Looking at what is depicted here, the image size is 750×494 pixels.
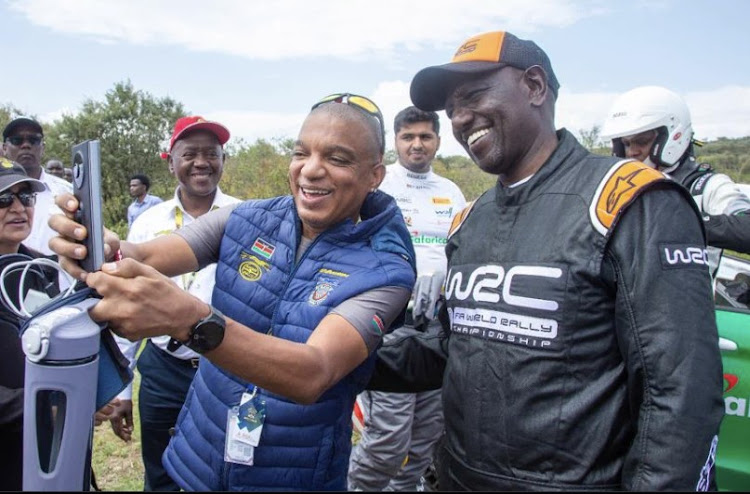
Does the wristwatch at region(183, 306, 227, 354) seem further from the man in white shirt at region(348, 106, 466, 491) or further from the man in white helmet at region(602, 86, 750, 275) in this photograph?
the man in white helmet at region(602, 86, 750, 275)

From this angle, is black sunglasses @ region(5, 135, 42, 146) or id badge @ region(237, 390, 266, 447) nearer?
id badge @ region(237, 390, 266, 447)

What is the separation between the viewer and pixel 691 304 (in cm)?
141

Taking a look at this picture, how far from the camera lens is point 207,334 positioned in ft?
4.28

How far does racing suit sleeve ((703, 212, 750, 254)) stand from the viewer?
322 cm

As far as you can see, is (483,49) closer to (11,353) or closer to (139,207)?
(11,353)

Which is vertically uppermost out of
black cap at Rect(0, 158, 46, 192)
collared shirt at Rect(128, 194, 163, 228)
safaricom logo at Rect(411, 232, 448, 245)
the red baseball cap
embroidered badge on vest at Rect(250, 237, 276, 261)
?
the red baseball cap

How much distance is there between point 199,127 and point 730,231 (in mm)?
3323

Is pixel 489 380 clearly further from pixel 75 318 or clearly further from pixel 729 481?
pixel 729 481

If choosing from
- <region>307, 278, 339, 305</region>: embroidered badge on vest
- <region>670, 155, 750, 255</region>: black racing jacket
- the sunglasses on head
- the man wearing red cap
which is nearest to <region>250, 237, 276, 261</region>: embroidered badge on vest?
<region>307, 278, 339, 305</region>: embroidered badge on vest

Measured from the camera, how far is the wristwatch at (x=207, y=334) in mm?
1293

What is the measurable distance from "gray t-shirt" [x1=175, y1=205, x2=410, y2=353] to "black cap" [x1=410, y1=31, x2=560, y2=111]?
729mm

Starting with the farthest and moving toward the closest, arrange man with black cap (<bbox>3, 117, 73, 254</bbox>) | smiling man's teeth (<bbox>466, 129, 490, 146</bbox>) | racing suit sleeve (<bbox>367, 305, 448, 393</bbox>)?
man with black cap (<bbox>3, 117, 73, 254</bbox>) < racing suit sleeve (<bbox>367, 305, 448, 393</bbox>) < smiling man's teeth (<bbox>466, 129, 490, 146</bbox>)

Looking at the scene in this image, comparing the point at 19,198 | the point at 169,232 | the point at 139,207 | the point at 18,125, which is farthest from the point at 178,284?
the point at 139,207

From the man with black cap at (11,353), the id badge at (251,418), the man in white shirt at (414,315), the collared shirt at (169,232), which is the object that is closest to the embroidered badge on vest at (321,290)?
the id badge at (251,418)
